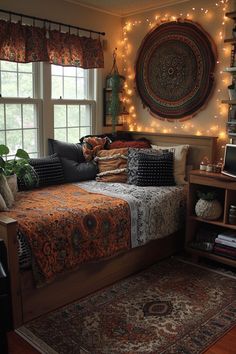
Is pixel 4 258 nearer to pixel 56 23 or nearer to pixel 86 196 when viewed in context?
pixel 86 196

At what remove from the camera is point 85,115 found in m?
4.07

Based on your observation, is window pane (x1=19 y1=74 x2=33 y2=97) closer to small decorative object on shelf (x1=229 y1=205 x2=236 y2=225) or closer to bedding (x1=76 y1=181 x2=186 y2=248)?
bedding (x1=76 y1=181 x2=186 y2=248)

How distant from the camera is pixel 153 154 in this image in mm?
3434

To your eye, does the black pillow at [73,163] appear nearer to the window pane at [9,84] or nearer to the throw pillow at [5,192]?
the window pane at [9,84]

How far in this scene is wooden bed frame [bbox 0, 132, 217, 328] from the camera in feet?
6.95

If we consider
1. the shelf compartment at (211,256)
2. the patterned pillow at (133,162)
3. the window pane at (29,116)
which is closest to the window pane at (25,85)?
the window pane at (29,116)

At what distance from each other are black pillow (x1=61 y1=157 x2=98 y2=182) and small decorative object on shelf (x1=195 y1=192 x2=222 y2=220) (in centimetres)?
111

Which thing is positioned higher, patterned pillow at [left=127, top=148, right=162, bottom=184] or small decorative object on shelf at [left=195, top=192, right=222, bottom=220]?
patterned pillow at [left=127, top=148, right=162, bottom=184]

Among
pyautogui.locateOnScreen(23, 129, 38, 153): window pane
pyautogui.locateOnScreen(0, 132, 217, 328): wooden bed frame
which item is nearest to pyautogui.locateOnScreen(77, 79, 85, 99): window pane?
pyautogui.locateOnScreen(23, 129, 38, 153): window pane

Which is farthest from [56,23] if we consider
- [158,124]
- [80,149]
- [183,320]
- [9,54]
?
[183,320]

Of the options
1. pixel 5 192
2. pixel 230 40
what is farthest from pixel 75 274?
pixel 230 40

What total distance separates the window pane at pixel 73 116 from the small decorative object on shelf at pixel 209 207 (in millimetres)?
1673

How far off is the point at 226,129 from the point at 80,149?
1.45 m

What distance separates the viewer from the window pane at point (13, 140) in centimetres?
339
